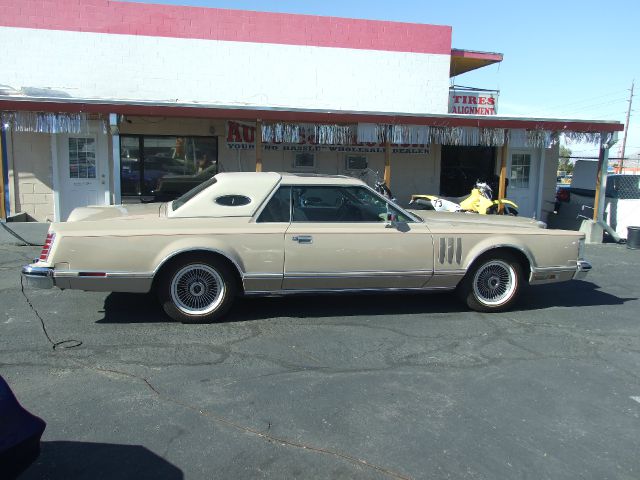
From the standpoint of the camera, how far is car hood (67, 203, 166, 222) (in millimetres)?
5695

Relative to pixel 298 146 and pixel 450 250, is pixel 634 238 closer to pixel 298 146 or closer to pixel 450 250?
pixel 298 146

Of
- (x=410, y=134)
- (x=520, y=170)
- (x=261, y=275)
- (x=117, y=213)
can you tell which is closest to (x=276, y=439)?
(x=261, y=275)

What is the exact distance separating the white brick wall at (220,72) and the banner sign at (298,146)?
2.12ft

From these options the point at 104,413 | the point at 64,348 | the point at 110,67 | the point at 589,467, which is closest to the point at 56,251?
the point at 64,348

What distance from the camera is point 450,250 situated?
5.98 meters

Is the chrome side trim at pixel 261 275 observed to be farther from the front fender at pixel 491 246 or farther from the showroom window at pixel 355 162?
the showroom window at pixel 355 162

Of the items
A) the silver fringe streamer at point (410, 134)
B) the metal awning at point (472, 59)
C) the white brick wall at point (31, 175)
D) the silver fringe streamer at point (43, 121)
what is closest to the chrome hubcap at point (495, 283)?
the silver fringe streamer at point (410, 134)

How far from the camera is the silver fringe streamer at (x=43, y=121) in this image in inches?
407

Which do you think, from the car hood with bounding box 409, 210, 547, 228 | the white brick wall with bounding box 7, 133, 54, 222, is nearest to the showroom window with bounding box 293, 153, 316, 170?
the white brick wall with bounding box 7, 133, 54, 222

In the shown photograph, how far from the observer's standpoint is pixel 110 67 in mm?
12836

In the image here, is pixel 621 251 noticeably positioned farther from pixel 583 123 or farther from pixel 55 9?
pixel 55 9

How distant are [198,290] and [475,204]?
269 inches

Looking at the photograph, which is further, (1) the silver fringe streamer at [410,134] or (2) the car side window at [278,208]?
(1) the silver fringe streamer at [410,134]

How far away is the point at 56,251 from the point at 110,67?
8.96 meters
